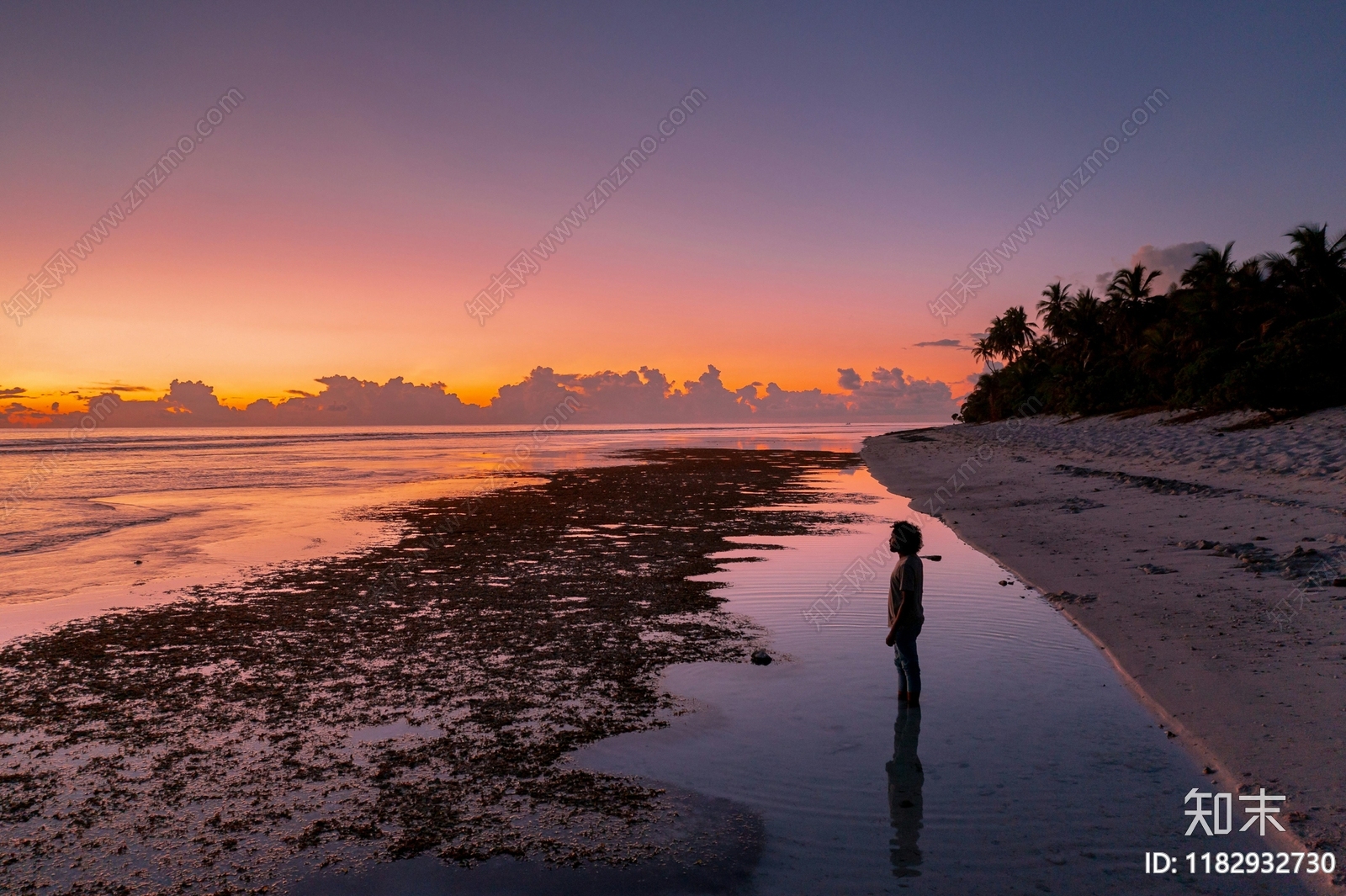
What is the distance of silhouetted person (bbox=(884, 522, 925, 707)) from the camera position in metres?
7.49

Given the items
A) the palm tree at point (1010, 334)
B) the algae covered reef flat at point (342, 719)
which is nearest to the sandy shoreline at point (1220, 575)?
the algae covered reef flat at point (342, 719)

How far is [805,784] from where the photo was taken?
19.4 feet

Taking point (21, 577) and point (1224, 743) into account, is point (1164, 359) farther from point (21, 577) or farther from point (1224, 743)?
point (21, 577)

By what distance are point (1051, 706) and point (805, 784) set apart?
3.08 meters

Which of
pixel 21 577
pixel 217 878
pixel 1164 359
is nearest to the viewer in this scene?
pixel 217 878

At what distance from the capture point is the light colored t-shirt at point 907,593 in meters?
7.55

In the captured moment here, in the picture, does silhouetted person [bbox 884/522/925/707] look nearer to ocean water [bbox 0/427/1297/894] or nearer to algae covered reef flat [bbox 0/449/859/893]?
ocean water [bbox 0/427/1297/894]

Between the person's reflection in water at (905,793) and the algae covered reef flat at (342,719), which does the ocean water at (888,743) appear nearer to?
the person's reflection in water at (905,793)

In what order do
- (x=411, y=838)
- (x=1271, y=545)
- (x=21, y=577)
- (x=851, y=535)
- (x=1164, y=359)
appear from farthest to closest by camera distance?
1. (x=1164, y=359)
2. (x=851, y=535)
3. (x=21, y=577)
4. (x=1271, y=545)
5. (x=411, y=838)

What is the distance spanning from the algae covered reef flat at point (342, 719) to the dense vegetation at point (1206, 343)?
33623 mm

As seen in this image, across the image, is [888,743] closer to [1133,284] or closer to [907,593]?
[907,593]

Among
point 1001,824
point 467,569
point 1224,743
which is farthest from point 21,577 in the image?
point 1224,743

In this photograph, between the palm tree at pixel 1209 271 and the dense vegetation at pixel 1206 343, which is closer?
the dense vegetation at pixel 1206 343

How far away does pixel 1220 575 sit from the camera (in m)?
11.6
